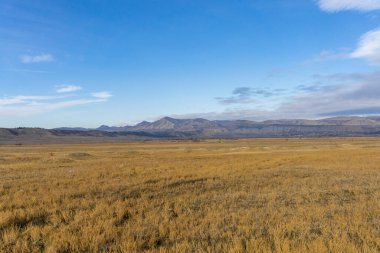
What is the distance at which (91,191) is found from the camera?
54.0 feet

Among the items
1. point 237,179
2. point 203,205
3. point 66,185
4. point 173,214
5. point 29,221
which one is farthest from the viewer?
point 237,179

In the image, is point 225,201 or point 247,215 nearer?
point 247,215

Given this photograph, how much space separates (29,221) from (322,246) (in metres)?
7.62

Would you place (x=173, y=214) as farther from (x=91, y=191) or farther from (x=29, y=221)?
(x=91, y=191)

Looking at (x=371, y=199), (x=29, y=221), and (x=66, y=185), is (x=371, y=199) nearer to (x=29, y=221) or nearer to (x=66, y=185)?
(x=29, y=221)

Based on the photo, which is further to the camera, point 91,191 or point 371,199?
point 91,191

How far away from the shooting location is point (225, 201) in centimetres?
1375

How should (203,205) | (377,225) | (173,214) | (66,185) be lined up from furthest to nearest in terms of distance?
(66,185)
(203,205)
(173,214)
(377,225)

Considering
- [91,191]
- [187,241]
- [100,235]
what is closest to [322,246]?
[187,241]

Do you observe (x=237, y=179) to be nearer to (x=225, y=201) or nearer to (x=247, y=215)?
(x=225, y=201)

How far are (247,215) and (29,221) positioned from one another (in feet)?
19.7

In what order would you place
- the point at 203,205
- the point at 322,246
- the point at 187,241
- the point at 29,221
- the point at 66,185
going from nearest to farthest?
the point at 322,246
the point at 187,241
the point at 29,221
the point at 203,205
the point at 66,185

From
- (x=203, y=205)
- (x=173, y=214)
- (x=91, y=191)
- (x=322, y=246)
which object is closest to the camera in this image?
(x=322, y=246)

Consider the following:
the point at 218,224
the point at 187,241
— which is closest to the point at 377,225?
the point at 218,224
